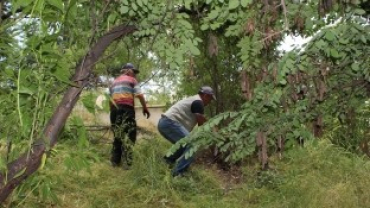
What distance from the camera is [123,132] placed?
6.11 metres

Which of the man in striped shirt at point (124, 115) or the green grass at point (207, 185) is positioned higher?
the man in striped shirt at point (124, 115)

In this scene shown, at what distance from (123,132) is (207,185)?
1354mm

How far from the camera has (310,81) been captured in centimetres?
267

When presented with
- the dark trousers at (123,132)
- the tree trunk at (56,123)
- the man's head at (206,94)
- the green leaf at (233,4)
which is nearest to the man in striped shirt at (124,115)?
the dark trousers at (123,132)

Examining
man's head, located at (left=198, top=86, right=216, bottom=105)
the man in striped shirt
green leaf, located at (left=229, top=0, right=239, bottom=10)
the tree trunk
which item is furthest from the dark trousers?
green leaf, located at (left=229, top=0, right=239, bottom=10)

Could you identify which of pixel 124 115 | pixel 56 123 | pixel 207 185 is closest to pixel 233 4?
pixel 56 123

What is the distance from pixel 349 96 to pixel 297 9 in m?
0.83

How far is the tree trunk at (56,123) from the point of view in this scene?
1985 millimetres

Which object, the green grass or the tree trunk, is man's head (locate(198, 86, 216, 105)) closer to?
the green grass

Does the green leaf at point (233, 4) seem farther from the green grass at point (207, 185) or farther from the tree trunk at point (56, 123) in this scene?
the green grass at point (207, 185)

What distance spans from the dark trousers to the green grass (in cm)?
17

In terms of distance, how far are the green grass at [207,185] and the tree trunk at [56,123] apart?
279 cm

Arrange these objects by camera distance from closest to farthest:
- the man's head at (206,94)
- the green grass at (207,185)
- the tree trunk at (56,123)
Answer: the tree trunk at (56,123) < the green grass at (207,185) < the man's head at (206,94)

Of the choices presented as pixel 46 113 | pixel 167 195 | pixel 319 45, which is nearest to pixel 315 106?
pixel 319 45
